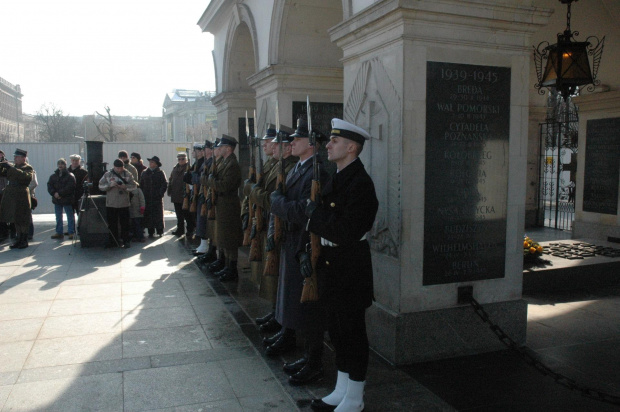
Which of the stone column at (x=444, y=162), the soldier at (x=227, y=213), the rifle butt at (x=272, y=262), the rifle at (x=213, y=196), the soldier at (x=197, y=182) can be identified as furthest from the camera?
the soldier at (x=197, y=182)

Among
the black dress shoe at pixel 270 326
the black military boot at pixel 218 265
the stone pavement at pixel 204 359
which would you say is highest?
the black military boot at pixel 218 265

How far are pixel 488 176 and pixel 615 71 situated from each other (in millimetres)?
5589

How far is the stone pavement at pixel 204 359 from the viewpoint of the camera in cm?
366

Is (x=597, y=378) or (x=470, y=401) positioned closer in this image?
(x=470, y=401)

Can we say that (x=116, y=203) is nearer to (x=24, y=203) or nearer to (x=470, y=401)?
(x=24, y=203)

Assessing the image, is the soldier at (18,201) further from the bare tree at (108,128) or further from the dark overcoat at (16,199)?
the bare tree at (108,128)

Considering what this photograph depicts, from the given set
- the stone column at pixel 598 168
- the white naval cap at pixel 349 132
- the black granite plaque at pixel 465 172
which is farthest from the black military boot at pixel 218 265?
the stone column at pixel 598 168

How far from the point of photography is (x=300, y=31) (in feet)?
23.9

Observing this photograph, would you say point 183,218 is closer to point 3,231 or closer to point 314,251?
point 3,231

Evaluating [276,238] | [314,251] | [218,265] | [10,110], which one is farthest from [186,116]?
[314,251]

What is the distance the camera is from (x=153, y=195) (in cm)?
1124

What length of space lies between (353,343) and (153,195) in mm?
8728

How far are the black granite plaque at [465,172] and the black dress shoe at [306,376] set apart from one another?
1.16 meters

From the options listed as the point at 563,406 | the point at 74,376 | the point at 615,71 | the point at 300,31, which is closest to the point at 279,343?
the point at 74,376
